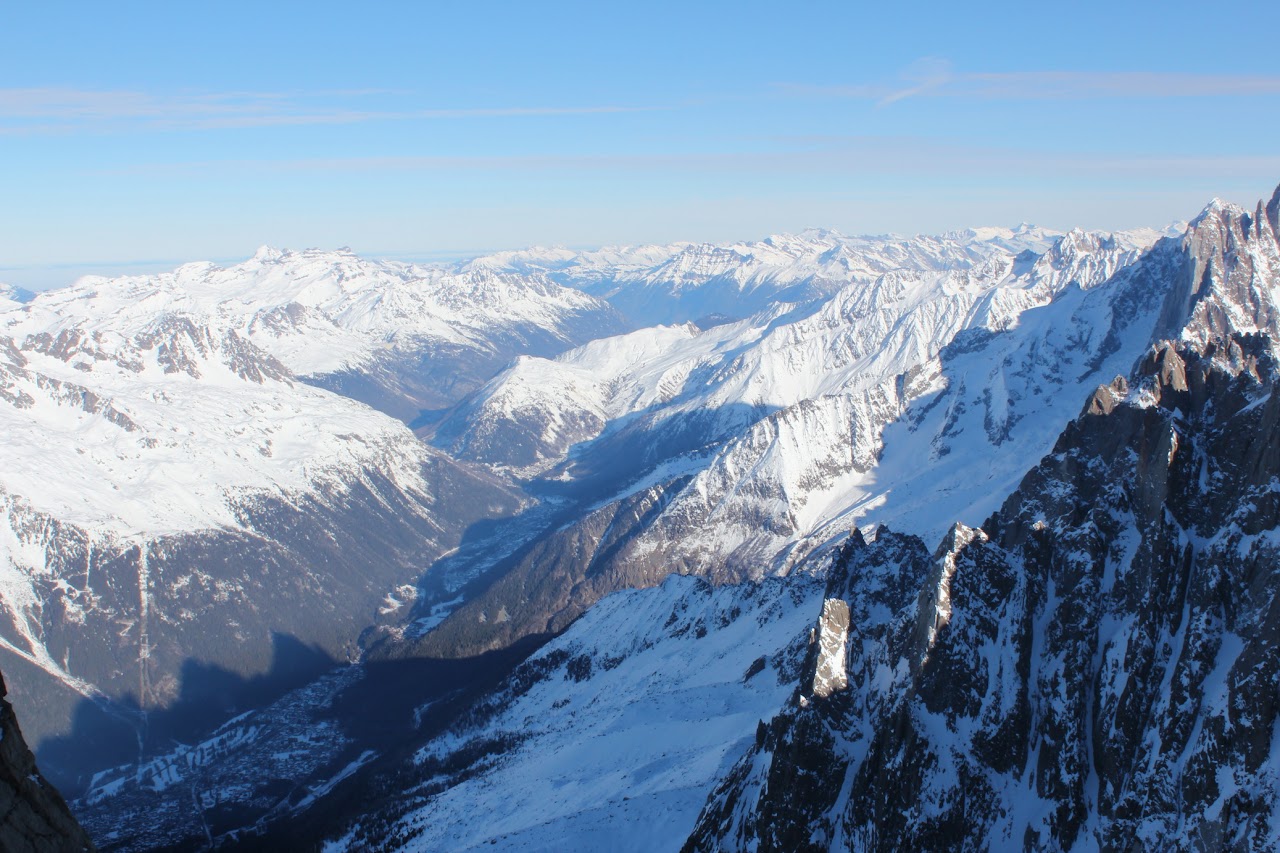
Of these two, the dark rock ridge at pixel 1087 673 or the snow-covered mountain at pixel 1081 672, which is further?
the snow-covered mountain at pixel 1081 672

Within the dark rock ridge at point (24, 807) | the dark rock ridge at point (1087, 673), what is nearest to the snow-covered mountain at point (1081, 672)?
the dark rock ridge at point (1087, 673)

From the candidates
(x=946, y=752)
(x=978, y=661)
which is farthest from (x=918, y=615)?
(x=946, y=752)

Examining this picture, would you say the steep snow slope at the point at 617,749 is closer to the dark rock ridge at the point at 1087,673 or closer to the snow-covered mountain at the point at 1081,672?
the snow-covered mountain at the point at 1081,672

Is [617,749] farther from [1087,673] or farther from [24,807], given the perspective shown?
[24,807]

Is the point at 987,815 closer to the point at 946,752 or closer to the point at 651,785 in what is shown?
the point at 946,752

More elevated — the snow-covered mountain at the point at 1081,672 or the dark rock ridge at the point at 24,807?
the dark rock ridge at the point at 24,807
